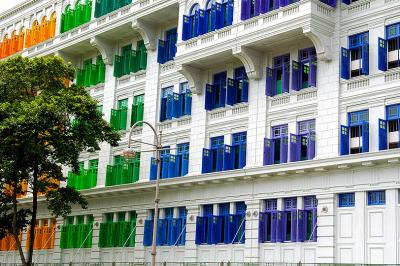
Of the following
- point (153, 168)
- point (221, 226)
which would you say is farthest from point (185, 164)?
point (221, 226)

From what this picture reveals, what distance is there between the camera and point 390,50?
29406 millimetres

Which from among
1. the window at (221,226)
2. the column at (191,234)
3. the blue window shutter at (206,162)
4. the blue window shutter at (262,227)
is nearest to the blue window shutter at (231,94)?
the blue window shutter at (206,162)

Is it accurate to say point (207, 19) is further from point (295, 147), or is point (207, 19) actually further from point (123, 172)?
point (123, 172)

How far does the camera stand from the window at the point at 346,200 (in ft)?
96.0

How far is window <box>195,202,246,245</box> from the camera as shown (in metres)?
33.7

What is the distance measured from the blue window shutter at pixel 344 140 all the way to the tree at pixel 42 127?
12.3 metres

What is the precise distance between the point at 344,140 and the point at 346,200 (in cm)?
244

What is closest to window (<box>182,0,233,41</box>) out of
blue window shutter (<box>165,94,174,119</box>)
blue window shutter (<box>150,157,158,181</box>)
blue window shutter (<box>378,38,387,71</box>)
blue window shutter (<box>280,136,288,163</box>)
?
blue window shutter (<box>165,94,174,119</box>)

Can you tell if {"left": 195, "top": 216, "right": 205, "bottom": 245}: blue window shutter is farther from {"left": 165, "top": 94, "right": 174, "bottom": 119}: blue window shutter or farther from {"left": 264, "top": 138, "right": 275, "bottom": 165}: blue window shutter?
{"left": 165, "top": 94, "right": 174, "bottom": 119}: blue window shutter

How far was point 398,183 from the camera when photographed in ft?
90.0

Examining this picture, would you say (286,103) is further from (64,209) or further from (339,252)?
(64,209)

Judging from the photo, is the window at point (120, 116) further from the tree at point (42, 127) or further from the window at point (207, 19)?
the window at point (207, 19)

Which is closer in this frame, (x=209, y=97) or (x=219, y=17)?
(x=219, y=17)

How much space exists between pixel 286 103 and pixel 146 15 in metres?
11.7
